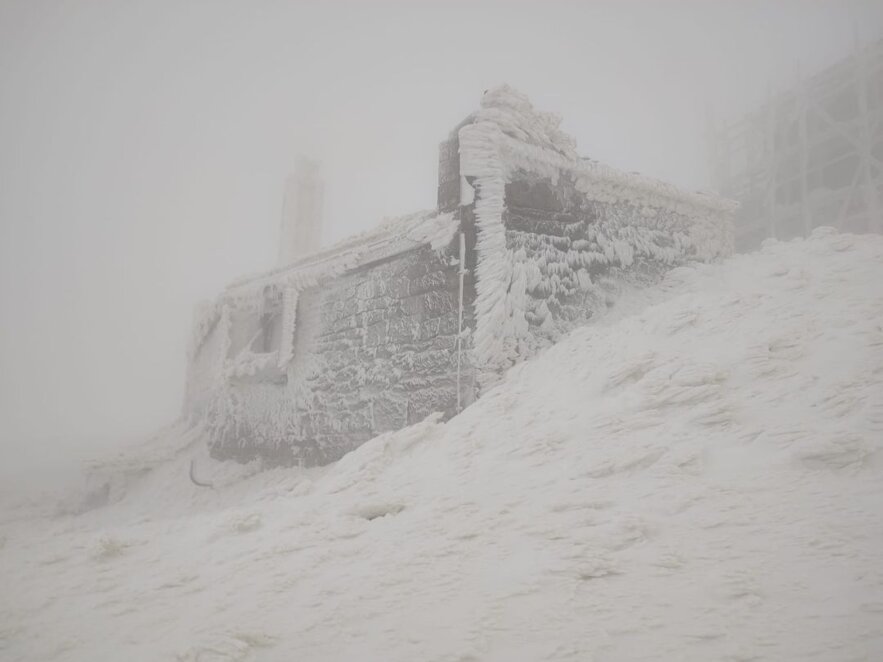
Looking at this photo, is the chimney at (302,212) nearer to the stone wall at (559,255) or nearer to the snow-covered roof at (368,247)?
the snow-covered roof at (368,247)

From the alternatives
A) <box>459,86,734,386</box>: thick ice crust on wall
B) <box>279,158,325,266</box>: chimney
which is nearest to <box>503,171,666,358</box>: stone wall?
<box>459,86,734,386</box>: thick ice crust on wall

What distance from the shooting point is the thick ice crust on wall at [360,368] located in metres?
4.75

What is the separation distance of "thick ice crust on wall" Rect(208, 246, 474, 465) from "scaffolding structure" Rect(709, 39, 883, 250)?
1452cm

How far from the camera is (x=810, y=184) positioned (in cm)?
1553

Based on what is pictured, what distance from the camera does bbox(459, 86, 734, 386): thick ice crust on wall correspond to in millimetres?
4508

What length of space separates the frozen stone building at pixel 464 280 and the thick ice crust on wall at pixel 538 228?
0.01 meters

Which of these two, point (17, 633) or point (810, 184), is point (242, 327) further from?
point (810, 184)

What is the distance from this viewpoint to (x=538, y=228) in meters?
4.88

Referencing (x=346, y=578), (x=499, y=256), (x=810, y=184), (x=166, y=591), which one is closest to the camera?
(x=346, y=578)

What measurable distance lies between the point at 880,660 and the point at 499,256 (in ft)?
12.1

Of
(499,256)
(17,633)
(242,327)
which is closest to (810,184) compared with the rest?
(499,256)

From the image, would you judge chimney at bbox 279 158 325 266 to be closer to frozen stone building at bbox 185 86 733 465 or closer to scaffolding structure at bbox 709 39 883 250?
frozen stone building at bbox 185 86 733 465

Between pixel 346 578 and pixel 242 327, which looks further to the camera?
pixel 242 327

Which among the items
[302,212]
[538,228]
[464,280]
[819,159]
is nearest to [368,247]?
[464,280]
